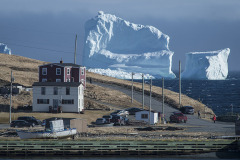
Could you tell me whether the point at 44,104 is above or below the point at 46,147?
above

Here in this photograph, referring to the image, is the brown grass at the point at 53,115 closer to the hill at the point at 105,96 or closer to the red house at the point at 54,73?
the hill at the point at 105,96

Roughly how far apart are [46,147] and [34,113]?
2786 centimetres

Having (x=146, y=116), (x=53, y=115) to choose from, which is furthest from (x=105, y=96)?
(x=146, y=116)

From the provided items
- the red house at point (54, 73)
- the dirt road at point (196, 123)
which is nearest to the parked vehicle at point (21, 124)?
the dirt road at point (196, 123)

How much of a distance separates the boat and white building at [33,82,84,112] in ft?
82.5

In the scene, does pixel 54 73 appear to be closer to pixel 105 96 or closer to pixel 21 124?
pixel 105 96

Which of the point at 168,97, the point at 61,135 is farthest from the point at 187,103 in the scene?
the point at 61,135

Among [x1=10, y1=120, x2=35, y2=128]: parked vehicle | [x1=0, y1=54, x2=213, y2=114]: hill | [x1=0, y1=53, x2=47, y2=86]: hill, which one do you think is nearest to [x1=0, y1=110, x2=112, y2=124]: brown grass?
[x1=10, y1=120, x2=35, y2=128]: parked vehicle

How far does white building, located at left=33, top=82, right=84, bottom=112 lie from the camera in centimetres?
7181

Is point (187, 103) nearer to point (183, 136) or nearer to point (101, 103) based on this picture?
point (101, 103)

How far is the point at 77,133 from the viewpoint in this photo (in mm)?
50250

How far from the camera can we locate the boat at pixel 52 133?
44594 mm

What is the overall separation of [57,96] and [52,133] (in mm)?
27313

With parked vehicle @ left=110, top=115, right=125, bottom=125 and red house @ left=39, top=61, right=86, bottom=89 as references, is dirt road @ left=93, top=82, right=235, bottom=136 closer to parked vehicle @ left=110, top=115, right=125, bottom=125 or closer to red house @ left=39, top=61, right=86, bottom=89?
parked vehicle @ left=110, top=115, right=125, bottom=125
